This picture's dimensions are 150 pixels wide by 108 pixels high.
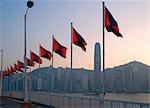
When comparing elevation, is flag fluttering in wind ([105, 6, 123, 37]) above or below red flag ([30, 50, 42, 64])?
above

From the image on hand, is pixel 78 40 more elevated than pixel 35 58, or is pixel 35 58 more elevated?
pixel 78 40

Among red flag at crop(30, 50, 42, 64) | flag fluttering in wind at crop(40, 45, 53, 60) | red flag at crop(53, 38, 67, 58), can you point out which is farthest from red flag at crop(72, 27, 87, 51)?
red flag at crop(30, 50, 42, 64)

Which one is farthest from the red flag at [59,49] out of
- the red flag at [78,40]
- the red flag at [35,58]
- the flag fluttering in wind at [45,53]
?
the red flag at [35,58]

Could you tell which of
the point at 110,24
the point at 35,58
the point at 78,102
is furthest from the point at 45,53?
the point at 110,24

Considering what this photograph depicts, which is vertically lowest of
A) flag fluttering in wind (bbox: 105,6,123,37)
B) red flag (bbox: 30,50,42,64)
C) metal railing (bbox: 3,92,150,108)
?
metal railing (bbox: 3,92,150,108)

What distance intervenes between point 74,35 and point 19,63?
86.4 feet

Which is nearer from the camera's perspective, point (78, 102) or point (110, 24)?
point (110, 24)

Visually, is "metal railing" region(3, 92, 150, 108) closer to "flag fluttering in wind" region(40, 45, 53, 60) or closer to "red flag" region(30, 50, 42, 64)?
"flag fluttering in wind" region(40, 45, 53, 60)

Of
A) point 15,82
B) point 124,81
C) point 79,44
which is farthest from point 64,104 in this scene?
point 15,82

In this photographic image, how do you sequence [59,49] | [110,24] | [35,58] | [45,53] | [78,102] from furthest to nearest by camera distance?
[35,58] → [45,53] → [59,49] → [78,102] → [110,24]

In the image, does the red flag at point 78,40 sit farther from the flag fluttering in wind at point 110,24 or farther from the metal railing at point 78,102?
the flag fluttering in wind at point 110,24

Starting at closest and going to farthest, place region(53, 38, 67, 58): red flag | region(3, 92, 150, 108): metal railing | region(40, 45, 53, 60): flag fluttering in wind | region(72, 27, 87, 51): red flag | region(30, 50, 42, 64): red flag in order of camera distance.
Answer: region(3, 92, 150, 108): metal railing, region(72, 27, 87, 51): red flag, region(53, 38, 67, 58): red flag, region(40, 45, 53, 60): flag fluttering in wind, region(30, 50, 42, 64): red flag

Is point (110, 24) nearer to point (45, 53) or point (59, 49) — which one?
point (59, 49)

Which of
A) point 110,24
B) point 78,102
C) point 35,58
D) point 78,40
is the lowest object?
point 78,102
